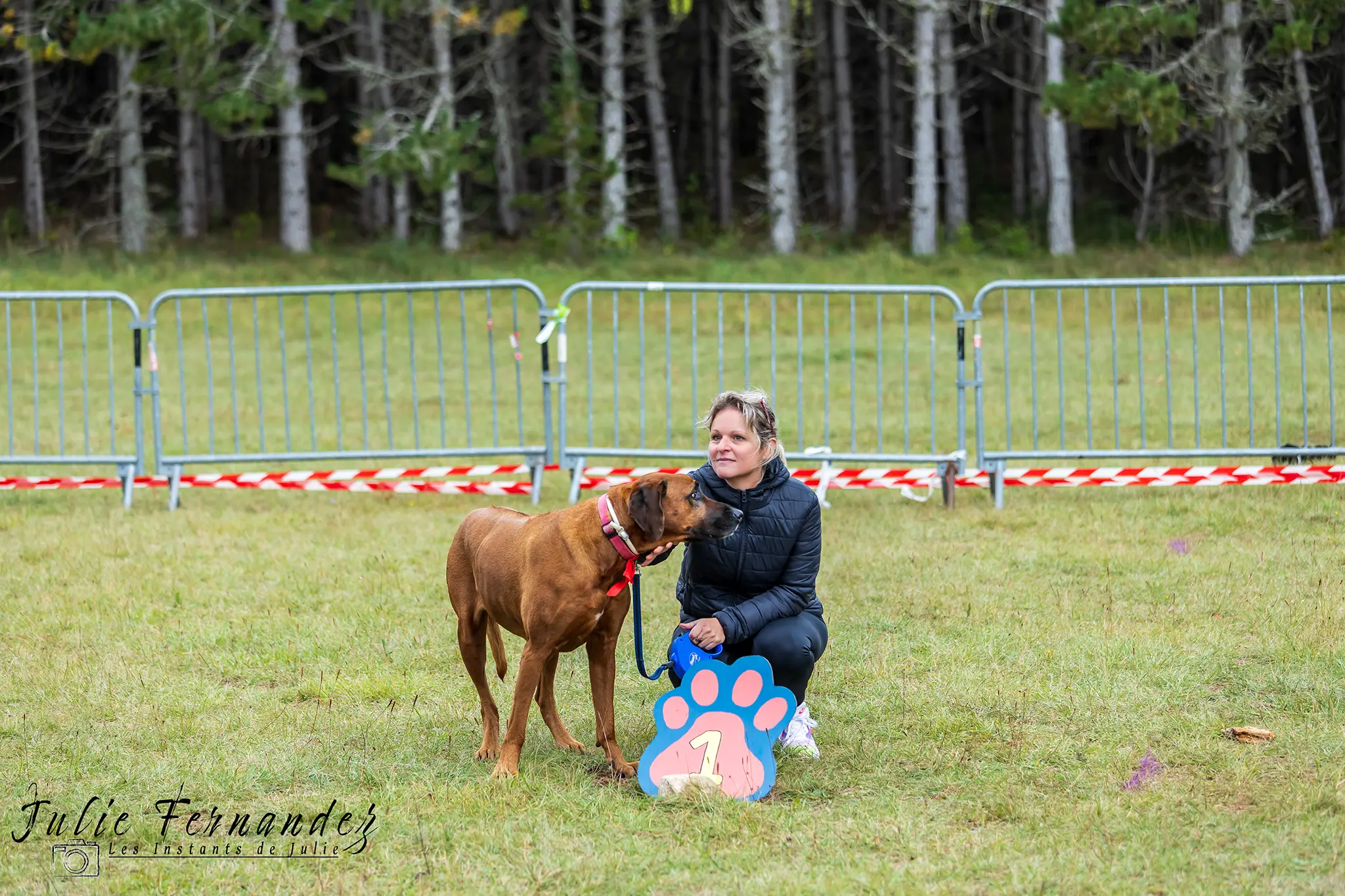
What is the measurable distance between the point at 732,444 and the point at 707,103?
110ft

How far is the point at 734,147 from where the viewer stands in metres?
42.5

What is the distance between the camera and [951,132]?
27.8 m

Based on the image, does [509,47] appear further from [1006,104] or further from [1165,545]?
[1165,545]

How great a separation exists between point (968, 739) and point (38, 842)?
10.2ft

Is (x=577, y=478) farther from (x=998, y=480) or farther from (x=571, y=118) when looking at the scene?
(x=571, y=118)

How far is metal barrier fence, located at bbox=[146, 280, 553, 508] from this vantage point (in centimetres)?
1017

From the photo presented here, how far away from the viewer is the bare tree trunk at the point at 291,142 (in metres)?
23.8

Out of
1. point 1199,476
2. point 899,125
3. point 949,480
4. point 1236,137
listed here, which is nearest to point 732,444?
point 949,480

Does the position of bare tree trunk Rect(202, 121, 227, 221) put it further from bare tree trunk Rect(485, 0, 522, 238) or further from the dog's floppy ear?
the dog's floppy ear

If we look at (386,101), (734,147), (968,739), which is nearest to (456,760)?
(968,739)

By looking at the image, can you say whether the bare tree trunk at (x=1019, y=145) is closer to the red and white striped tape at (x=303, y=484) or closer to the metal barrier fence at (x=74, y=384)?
the metal barrier fence at (x=74, y=384)

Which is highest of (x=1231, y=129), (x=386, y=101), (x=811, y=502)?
(x=386, y=101)
